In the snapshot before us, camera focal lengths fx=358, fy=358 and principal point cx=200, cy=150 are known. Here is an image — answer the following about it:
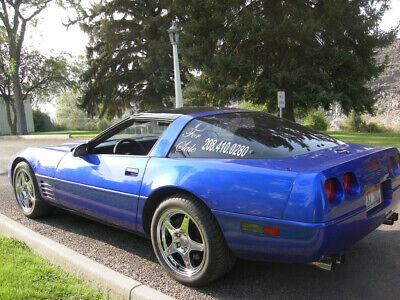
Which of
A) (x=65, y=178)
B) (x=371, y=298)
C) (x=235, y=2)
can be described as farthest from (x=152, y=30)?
(x=371, y=298)

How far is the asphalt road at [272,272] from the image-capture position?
2.56m

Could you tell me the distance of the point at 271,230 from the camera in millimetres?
2270

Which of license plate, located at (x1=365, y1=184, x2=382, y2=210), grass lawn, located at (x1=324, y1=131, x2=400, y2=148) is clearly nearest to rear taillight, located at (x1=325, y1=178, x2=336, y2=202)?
license plate, located at (x1=365, y1=184, x2=382, y2=210)

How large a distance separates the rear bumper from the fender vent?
2.24 m

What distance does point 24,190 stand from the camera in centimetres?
443

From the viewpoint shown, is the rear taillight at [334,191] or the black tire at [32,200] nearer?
the rear taillight at [334,191]

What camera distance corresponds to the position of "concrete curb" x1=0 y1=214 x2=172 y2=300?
2.39 metres

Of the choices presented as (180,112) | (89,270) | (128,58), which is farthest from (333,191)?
(128,58)

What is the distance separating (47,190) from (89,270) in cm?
163

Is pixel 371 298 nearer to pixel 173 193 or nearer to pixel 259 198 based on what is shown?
pixel 259 198

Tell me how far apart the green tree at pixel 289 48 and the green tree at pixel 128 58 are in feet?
27.7

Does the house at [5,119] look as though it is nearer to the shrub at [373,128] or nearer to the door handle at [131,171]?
the shrub at [373,128]

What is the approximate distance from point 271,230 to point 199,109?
5.00 feet

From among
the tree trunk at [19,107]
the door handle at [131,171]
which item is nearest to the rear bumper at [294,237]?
the door handle at [131,171]
